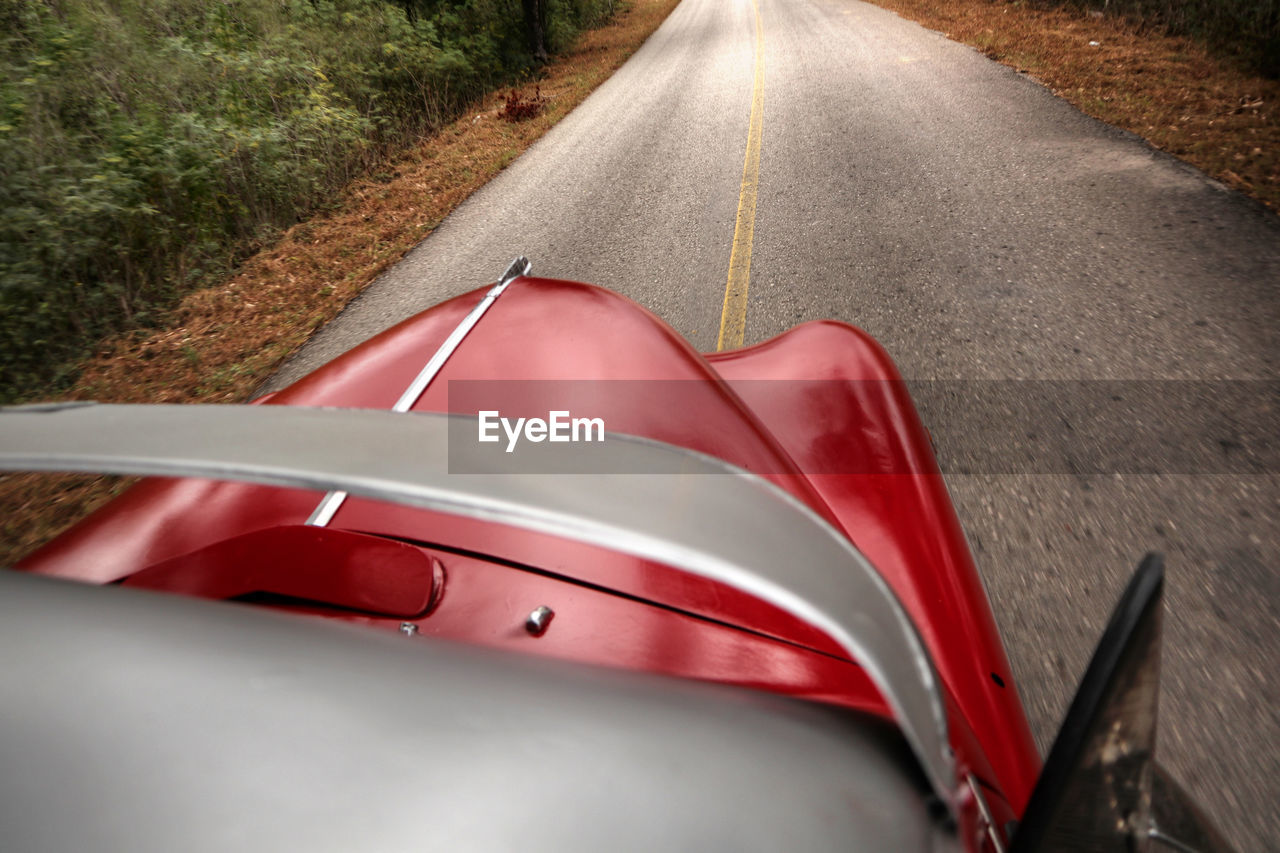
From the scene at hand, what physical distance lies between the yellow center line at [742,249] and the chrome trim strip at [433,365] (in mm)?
1948

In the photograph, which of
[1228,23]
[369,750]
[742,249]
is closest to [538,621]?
[369,750]

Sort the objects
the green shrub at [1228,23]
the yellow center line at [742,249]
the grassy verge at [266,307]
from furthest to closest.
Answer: the green shrub at [1228,23]
the yellow center line at [742,249]
the grassy verge at [266,307]

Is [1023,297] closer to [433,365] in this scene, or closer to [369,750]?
[433,365]

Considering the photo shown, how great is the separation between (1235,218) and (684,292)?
3775 mm

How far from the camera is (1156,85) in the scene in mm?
6785

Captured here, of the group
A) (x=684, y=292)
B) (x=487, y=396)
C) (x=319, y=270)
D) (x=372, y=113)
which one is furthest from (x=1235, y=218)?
(x=372, y=113)

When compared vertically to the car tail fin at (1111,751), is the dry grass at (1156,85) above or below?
above

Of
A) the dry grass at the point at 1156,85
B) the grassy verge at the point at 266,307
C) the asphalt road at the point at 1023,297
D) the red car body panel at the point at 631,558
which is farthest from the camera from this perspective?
the dry grass at the point at 1156,85

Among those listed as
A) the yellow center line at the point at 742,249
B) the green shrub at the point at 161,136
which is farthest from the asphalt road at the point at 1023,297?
the green shrub at the point at 161,136

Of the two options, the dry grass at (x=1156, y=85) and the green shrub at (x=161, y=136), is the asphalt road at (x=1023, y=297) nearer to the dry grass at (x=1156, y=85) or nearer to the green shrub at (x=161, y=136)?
the dry grass at (x=1156, y=85)


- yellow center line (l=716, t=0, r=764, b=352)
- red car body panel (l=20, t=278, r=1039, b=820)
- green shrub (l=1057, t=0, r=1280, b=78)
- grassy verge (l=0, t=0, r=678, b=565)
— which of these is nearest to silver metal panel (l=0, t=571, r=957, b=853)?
red car body panel (l=20, t=278, r=1039, b=820)

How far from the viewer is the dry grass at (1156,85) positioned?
513 centimetres

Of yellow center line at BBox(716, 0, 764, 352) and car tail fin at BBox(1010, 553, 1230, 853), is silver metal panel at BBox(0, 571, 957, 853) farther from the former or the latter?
yellow center line at BBox(716, 0, 764, 352)

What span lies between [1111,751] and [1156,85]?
8.94 metres
